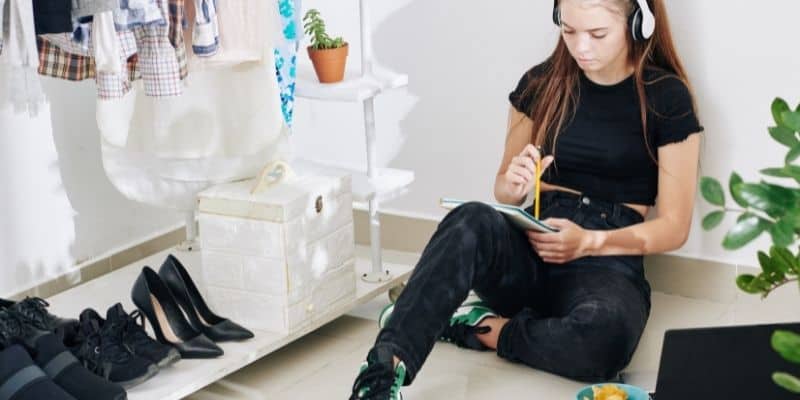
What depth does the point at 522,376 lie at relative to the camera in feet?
7.64

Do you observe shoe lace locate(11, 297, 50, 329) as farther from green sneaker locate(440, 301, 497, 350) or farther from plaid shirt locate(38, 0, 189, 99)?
green sneaker locate(440, 301, 497, 350)

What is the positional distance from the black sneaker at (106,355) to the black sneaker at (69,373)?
37 millimetres

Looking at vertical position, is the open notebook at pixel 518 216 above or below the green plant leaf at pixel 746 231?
below

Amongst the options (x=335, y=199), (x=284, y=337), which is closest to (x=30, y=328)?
(x=284, y=337)

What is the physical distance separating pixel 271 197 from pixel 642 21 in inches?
31.0

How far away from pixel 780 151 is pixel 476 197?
0.76 metres

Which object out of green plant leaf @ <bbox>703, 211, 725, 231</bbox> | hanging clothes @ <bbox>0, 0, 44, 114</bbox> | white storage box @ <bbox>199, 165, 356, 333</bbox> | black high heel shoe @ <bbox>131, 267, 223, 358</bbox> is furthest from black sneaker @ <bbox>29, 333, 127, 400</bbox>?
green plant leaf @ <bbox>703, 211, 725, 231</bbox>

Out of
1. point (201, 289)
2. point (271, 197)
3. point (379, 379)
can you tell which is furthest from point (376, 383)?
point (201, 289)

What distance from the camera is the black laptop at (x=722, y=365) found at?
1.24 metres

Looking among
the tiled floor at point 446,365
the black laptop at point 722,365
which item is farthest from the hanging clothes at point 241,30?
the black laptop at point 722,365

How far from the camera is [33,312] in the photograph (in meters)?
2.19

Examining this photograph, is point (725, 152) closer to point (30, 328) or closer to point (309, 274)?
point (309, 274)

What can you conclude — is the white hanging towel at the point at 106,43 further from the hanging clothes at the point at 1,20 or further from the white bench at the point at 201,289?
the white bench at the point at 201,289

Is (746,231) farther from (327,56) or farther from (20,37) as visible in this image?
(327,56)
